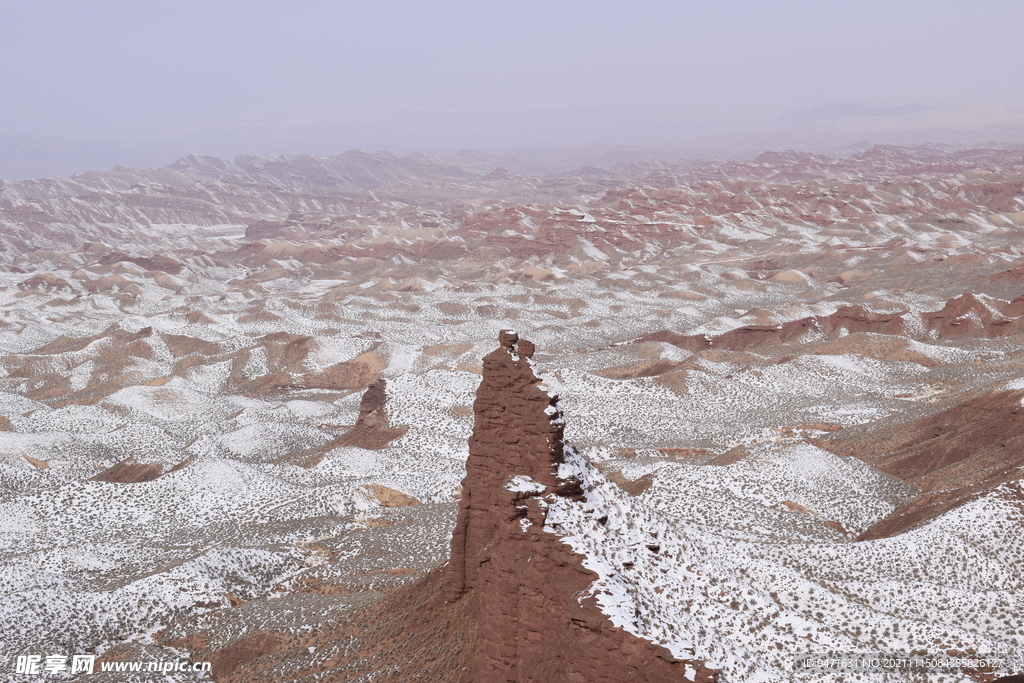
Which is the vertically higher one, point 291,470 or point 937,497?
point 937,497

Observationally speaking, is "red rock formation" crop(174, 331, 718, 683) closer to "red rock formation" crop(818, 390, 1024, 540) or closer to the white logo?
the white logo

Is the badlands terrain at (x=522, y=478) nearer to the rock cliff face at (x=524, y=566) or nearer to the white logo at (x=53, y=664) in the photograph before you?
the rock cliff face at (x=524, y=566)

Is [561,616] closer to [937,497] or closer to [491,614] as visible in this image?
[491,614]

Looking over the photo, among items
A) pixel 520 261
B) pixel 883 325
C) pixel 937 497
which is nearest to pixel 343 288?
pixel 520 261

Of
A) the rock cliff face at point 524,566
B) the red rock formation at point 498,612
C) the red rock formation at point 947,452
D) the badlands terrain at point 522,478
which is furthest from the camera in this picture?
the red rock formation at point 947,452

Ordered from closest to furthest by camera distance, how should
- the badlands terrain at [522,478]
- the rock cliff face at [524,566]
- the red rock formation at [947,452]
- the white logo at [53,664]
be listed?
the rock cliff face at [524,566]
the badlands terrain at [522,478]
the white logo at [53,664]
the red rock formation at [947,452]

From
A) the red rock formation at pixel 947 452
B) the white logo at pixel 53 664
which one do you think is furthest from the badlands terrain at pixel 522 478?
the white logo at pixel 53 664

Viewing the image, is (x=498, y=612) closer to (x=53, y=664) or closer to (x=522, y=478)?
(x=522, y=478)
